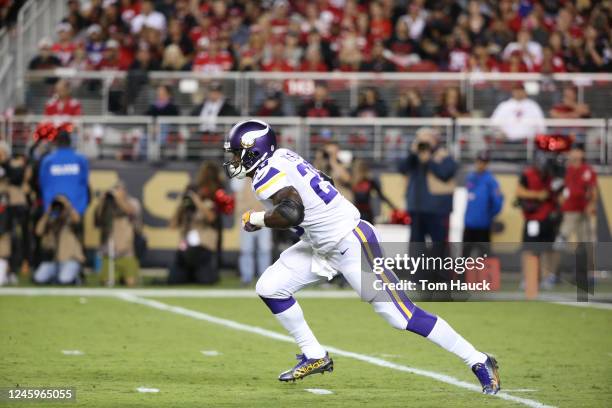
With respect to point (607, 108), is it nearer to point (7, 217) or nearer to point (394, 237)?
point (394, 237)

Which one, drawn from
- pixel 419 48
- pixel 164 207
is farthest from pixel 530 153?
pixel 164 207

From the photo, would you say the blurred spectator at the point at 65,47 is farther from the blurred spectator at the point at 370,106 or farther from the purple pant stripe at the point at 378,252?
the purple pant stripe at the point at 378,252

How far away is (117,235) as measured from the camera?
55.5 feet

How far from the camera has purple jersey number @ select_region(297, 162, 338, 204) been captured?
→ 8.31 meters

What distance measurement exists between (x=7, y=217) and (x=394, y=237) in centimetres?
535

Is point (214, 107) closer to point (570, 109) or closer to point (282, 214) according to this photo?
point (570, 109)

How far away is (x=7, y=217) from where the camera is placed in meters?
Result: 17.0

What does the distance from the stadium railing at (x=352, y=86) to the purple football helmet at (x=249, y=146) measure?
11.1m

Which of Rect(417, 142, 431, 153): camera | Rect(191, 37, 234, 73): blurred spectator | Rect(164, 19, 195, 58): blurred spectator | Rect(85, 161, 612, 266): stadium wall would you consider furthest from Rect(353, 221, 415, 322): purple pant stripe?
Rect(164, 19, 195, 58): blurred spectator

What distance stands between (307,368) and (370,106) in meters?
10.9

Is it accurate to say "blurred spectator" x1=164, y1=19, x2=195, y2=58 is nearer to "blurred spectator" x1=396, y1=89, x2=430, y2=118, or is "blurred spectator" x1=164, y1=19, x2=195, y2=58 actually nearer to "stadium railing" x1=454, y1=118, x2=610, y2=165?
"blurred spectator" x1=396, y1=89, x2=430, y2=118

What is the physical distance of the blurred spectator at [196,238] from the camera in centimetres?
1689

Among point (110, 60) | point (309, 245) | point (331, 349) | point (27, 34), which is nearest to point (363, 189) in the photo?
point (331, 349)

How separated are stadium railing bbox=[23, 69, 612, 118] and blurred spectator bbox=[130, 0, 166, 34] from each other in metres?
2.47
